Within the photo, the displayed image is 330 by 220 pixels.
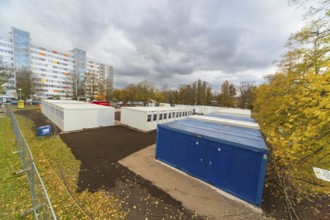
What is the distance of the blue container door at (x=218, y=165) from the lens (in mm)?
4602

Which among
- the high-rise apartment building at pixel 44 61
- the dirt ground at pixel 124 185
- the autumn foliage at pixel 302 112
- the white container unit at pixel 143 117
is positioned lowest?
the dirt ground at pixel 124 185

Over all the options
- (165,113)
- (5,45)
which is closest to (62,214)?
(165,113)

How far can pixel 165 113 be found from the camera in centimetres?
1526

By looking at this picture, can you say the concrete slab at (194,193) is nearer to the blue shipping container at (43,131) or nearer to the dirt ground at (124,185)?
the dirt ground at (124,185)

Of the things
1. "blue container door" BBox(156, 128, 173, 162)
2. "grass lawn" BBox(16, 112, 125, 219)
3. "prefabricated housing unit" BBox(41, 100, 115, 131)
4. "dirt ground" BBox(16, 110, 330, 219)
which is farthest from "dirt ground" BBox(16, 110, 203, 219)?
"prefabricated housing unit" BBox(41, 100, 115, 131)

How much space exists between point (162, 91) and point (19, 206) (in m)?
51.2

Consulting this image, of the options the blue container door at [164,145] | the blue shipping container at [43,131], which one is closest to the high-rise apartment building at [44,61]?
the blue shipping container at [43,131]

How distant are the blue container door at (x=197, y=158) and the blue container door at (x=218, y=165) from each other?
0.23 metres

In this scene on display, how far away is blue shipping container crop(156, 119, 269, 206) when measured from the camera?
407 cm

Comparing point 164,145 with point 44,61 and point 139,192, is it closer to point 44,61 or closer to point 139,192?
point 139,192

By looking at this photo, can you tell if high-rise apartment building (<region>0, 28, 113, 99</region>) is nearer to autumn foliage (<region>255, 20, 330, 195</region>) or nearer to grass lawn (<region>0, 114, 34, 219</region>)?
grass lawn (<region>0, 114, 34, 219</region>)

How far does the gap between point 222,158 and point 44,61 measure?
7220 cm

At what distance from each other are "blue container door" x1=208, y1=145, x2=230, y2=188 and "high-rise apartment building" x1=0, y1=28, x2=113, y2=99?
3811 cm

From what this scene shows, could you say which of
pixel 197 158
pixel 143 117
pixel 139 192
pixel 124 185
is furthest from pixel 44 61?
pixel 197 158
